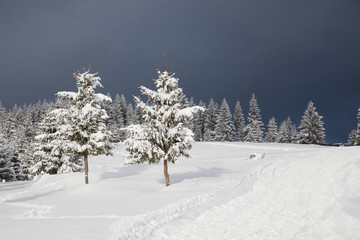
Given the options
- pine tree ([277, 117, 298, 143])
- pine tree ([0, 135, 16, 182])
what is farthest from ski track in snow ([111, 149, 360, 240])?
pine tree ([277, 117, 298, 143])

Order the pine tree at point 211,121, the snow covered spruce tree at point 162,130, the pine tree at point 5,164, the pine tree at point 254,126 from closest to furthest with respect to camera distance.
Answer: the snow covered spruce tree at point 162,130
the pine tree at point 5,164
the pine tree at point 254,126
the pine tree at point 211,121

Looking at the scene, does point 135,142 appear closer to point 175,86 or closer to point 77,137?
point 175,86

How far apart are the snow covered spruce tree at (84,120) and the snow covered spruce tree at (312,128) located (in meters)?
48.0

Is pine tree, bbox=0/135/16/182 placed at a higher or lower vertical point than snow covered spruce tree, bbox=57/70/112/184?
lower

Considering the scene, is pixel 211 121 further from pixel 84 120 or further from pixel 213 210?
pixel 213 210

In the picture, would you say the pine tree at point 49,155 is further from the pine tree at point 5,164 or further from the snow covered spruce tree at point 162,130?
the snow covered spruce tree at point 162,130

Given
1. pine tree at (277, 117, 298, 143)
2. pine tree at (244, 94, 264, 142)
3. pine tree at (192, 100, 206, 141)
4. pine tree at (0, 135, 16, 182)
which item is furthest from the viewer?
pine tree at (192, 100, 206, 141)

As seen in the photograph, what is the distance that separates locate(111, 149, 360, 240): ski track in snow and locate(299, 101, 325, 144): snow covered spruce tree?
40792mm

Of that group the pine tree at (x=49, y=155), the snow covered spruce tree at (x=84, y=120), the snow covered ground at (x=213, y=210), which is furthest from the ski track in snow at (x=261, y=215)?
the pine tree at (x=49, y=155)

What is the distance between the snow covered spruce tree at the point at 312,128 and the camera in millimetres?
54656

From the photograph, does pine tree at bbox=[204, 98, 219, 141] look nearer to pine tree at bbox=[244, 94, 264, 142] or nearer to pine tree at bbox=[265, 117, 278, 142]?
pine tree at bbox=[244, 94, 264, 142]

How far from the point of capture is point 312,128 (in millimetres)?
55219

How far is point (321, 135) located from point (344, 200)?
4949cm

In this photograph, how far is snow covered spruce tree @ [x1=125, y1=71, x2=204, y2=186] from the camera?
1692 centimetres
